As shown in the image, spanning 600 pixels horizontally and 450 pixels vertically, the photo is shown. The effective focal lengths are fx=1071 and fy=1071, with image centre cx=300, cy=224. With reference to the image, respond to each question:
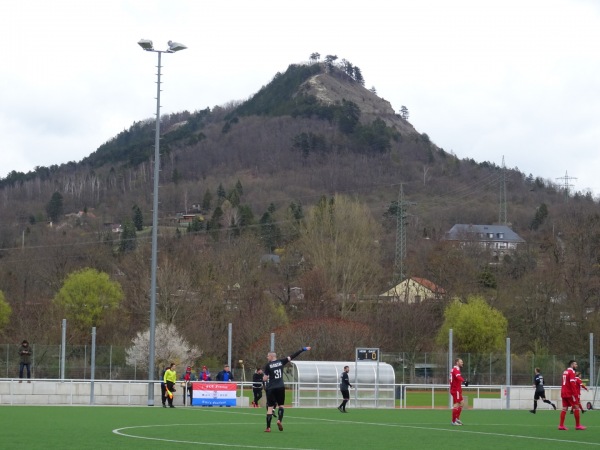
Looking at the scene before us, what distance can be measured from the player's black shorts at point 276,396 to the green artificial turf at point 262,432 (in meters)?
0.65

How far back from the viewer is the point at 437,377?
51.8m

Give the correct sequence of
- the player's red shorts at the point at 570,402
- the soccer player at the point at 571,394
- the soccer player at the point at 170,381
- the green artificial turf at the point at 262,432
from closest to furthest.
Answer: the green artificial turf at the point at 262,432
the soccer player at the point at 571,394
the player's red shorts at the point at 570,402
the soccer player at the point at 170,381

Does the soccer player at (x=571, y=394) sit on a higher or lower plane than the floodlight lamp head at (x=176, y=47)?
lower

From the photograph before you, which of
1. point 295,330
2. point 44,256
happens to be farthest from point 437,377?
point 44,256

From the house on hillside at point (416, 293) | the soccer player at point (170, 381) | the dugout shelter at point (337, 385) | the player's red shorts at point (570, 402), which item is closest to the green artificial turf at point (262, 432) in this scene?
the player's red shorts at point (570, 402)

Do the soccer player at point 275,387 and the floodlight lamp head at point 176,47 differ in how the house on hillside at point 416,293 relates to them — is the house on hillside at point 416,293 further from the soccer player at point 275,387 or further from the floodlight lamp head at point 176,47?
the soccer player at point 275,387

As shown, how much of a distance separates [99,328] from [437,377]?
35.1 m

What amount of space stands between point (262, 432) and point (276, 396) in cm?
85

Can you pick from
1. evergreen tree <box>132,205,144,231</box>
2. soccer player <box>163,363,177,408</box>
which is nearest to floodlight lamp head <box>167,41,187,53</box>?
soccer player <box>163,363,177,408</box>

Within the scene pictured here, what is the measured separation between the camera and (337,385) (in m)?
43.7

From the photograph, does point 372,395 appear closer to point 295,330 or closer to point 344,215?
point 295,330

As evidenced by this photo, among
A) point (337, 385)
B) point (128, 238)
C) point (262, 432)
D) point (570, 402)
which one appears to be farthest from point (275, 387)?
point (128, 238)

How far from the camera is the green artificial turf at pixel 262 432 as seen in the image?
64.5 ft

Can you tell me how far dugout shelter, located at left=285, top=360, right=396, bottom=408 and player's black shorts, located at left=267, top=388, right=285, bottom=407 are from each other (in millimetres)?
18783
